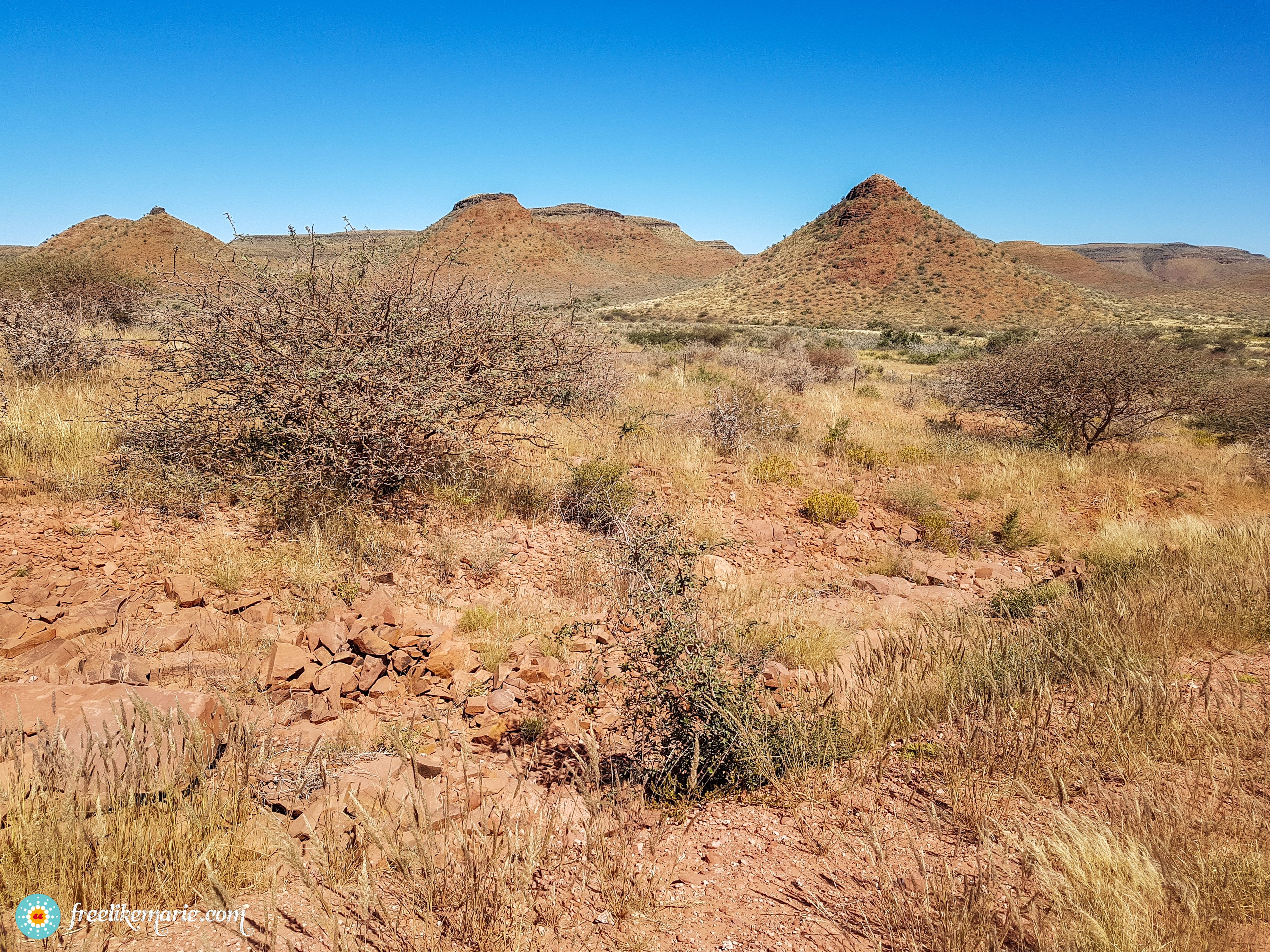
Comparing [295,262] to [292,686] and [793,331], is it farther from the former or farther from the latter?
[793,331]

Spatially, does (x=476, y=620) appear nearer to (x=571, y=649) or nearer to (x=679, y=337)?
(x=571, y=649)

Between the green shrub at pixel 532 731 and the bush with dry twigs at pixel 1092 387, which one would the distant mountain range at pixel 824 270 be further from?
the green shrub at pixel 532 731

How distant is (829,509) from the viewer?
7102 millimetres

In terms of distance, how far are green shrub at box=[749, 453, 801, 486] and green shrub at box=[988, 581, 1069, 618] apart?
2856 mm

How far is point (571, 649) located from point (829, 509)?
416cm

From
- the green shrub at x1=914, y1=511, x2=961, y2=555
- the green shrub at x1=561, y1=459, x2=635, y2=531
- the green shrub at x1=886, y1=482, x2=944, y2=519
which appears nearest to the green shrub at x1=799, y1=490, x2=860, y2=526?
the green shrub at x1=886, y1=482, x2=944, y2=519

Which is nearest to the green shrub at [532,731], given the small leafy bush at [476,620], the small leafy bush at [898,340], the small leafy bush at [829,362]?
the small leafy bush at [476,620]

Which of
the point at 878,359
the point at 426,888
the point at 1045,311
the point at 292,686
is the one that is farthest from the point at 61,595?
the point at 1045,311

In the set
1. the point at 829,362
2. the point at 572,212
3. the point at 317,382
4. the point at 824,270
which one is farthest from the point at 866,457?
the point at 572,212

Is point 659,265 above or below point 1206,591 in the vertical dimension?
above

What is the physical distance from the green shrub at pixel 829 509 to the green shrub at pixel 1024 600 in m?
1.96

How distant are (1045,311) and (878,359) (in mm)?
30593

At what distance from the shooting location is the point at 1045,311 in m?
A: 45.6

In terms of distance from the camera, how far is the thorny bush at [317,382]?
15.9ft
